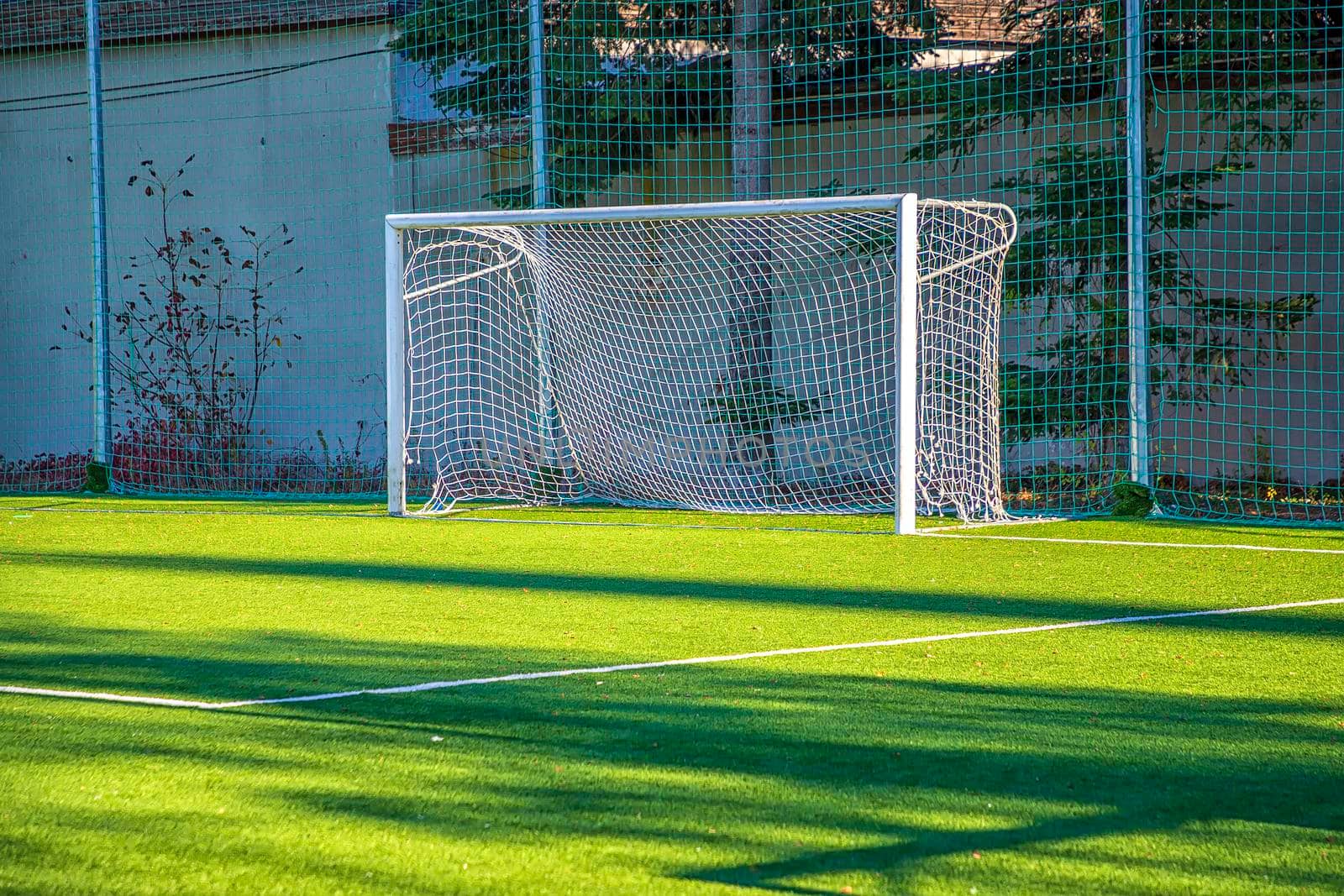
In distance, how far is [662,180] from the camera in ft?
31.1

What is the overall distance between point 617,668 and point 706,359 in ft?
17.9

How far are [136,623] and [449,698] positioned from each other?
1.47 m

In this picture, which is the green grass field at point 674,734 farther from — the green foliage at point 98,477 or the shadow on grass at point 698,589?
the green foliage at point 98,477

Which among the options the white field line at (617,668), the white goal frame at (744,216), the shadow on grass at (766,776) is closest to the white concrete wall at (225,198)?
the white goal frame at (744,216)

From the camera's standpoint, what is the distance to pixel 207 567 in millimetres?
4918

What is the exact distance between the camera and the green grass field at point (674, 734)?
6.06ft

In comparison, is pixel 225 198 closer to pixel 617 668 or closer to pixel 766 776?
pixel 617 668

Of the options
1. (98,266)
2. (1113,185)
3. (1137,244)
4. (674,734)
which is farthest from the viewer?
(98,266)

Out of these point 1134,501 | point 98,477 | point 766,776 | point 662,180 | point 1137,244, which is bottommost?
point 766,776

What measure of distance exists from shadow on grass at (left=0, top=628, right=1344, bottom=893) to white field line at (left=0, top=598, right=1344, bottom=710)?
→ 81 mm

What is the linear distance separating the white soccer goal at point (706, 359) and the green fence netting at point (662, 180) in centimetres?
68

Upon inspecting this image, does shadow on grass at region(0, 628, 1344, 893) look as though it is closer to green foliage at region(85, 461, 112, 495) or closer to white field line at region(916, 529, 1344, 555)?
white field line at region(916, 529, 1344, 555)

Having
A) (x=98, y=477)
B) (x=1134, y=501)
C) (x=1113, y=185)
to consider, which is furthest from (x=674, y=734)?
(x=98, y=477)

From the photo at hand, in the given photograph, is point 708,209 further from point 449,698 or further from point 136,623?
point 449,698
